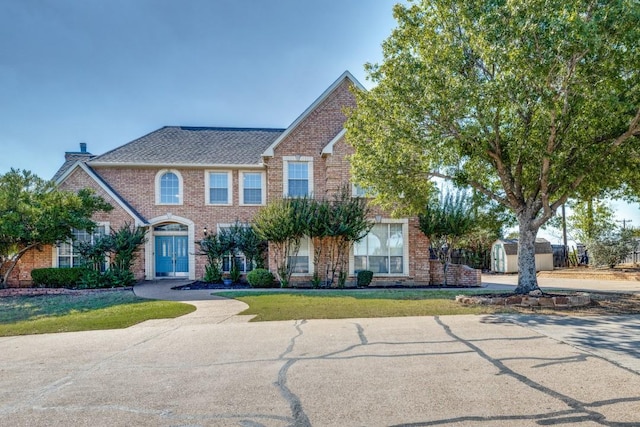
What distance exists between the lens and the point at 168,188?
2022 centimetres

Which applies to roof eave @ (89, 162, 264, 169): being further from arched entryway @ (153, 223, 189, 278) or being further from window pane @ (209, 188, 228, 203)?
arched entryway @ (153, 223, 189, 278)

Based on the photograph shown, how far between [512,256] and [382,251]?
49.6ft

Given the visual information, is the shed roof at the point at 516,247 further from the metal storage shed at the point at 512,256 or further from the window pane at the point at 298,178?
the window pane at the point at 298,178

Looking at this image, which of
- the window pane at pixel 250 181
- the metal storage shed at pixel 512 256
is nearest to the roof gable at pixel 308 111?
the window pane at pixel 250 181

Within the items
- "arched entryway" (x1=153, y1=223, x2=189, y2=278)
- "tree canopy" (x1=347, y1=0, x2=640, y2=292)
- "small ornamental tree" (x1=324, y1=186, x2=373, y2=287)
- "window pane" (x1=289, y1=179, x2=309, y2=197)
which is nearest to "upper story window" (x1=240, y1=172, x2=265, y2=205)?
"window pane" (x1=289, y1=179, x2=309, y2=197)

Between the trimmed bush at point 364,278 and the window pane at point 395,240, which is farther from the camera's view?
the window pane at point 395,240

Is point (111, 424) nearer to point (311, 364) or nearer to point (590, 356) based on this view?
point (311, 364)

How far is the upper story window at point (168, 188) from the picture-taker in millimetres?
20094

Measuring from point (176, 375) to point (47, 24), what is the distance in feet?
41.3

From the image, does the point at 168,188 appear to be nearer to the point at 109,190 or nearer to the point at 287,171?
the point at 109,190

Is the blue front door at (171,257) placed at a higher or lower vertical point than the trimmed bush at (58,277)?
higher

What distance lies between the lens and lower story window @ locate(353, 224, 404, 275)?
1780cm

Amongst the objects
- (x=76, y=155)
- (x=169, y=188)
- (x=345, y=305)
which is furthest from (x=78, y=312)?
(x=76, y=155)

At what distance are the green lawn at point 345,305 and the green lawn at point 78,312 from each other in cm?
237
